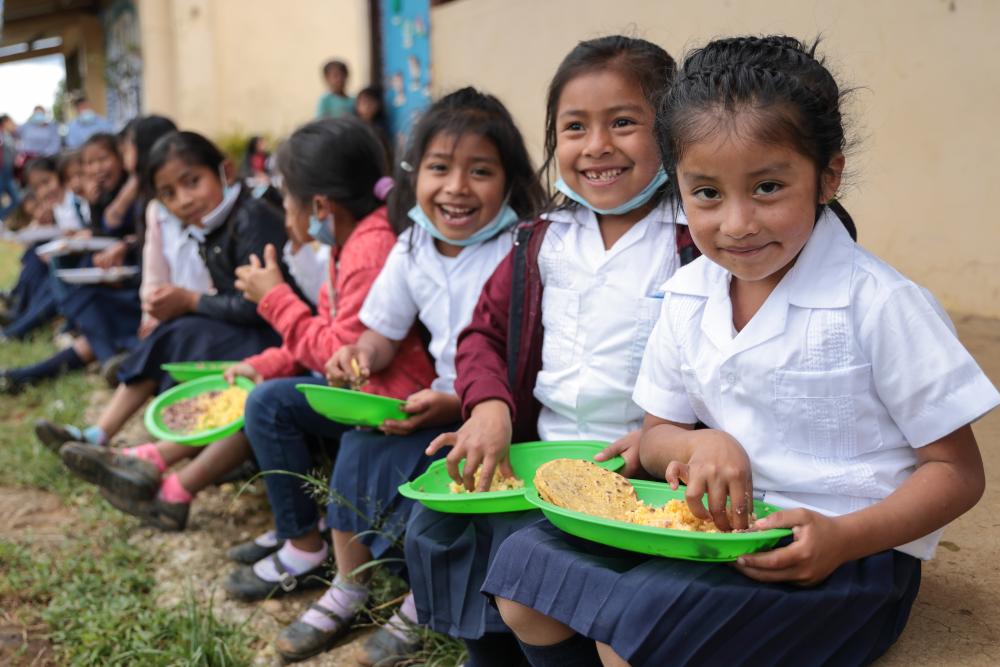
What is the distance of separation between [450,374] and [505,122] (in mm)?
681

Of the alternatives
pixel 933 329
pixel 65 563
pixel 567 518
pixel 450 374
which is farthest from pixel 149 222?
pixel 933 329

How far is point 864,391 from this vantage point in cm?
138

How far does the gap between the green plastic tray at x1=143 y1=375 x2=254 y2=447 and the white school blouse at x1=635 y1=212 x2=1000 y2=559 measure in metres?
1.64

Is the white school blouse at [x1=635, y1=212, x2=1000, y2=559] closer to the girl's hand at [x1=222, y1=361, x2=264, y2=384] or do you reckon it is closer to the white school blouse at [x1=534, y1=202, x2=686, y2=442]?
Answer: the white school blouse at [x1=534, y1=202, x2=686, y2=442]

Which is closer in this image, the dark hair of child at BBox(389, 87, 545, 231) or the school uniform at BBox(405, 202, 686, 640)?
the school uniform at BBox(405, 202, 686, 640)

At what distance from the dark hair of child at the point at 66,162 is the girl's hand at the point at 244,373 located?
379cm

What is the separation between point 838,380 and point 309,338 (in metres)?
1.68

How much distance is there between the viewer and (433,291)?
2.38 metres

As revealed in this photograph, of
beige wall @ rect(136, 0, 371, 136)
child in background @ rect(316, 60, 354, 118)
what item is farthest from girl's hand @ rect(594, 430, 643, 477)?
beige wall @ rect(136, 0, 371, 136)

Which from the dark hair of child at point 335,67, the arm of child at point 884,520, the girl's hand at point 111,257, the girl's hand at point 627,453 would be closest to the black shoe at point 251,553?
the girl's hand at point 627,453

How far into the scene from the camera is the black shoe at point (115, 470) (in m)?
2.89

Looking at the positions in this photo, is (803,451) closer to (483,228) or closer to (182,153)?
(483,228)

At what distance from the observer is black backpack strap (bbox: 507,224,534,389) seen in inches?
80.5

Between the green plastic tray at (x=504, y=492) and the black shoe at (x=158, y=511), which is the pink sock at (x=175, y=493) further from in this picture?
the green plastic tray at (x=504, y=492)
